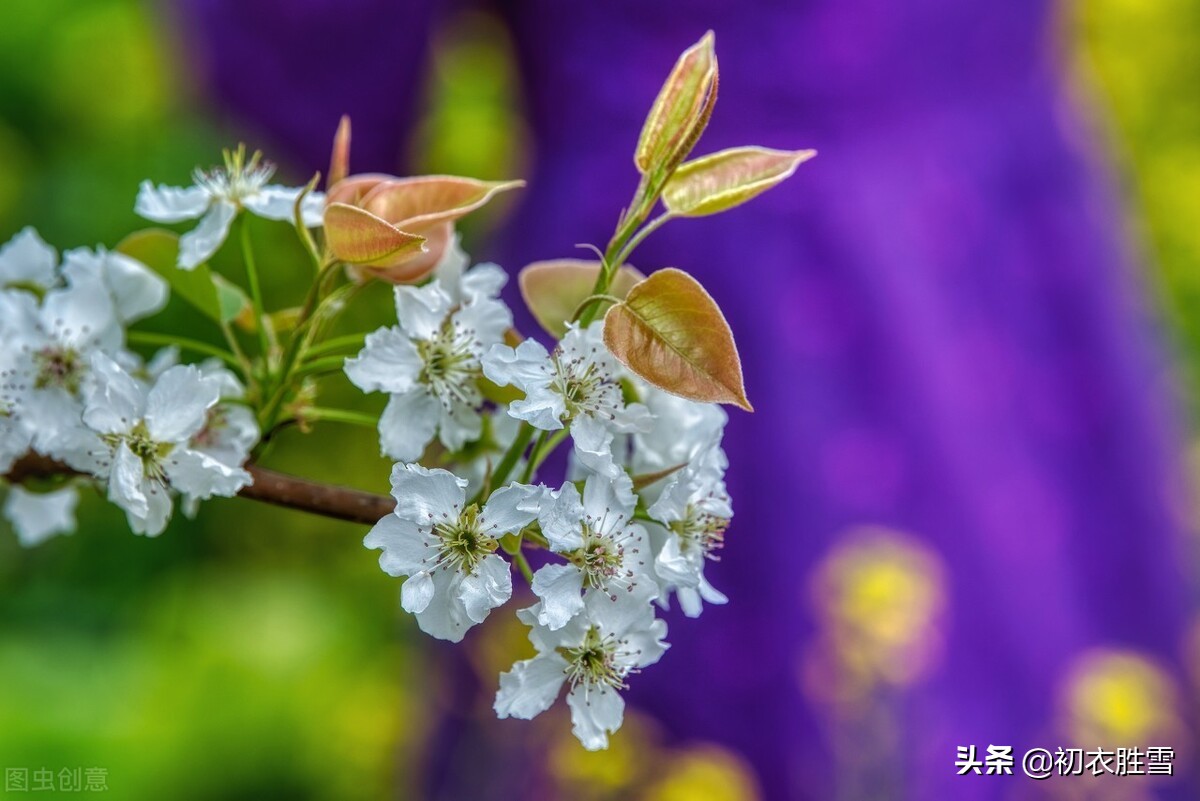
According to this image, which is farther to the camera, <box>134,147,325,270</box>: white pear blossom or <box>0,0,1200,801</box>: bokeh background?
<box>0,0,1200,801</box>: bokeh background

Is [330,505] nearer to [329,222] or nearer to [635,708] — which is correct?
[329,222]

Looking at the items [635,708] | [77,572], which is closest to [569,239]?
[635,708]

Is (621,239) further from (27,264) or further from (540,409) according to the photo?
(27,264)

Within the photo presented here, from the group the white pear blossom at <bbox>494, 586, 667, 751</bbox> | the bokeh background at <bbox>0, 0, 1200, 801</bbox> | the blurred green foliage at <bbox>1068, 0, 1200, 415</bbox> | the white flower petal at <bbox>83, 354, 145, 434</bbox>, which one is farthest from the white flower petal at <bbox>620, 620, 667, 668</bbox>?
the blurred green foliage at <bbox>1068, 0, 1200, 415</bbox>

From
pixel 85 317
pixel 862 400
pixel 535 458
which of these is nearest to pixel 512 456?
pixel 535 458

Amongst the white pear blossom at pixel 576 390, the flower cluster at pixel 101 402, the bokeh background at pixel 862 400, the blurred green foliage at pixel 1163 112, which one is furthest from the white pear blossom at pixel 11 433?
the blurred green foliage at pixel 1163 112

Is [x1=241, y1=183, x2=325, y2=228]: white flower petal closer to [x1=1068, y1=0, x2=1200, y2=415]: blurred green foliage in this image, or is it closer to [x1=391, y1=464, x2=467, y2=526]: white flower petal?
[x1=391, y1=464, x2=467, y2=526]: white flower petal
